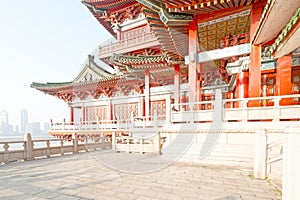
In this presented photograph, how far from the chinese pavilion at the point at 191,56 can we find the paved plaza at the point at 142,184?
8.86ft

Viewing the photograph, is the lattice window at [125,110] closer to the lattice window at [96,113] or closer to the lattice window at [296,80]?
the lattice window at [96,113]

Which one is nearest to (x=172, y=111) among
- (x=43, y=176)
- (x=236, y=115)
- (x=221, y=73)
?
(x=236, y=115)

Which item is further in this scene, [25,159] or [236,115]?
[25,159]

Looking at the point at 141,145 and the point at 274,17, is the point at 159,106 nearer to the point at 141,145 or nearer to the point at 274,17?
the point at 141,145

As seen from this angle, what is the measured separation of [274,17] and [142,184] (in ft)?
21.0

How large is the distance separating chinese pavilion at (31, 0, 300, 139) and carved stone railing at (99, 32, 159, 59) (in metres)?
0.09

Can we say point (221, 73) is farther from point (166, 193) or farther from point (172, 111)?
point (166, 193)

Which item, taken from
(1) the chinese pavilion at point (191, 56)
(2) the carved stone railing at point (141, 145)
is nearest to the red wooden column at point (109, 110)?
(1) the chinese pavilion at point (191, 56)

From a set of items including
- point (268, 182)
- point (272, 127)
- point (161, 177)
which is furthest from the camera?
point (272, 127)

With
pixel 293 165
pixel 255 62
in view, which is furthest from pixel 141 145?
pixel 293 165

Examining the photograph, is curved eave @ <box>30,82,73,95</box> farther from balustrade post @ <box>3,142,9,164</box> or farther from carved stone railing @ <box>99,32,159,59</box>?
balustrade post @ <box>3,142,9,164</box>

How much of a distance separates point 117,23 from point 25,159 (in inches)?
609

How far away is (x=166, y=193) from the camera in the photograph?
3.62 meters

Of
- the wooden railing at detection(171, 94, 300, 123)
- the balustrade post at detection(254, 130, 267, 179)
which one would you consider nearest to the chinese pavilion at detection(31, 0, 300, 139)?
the wooden railing at detection(171, 94, 300, 123)
